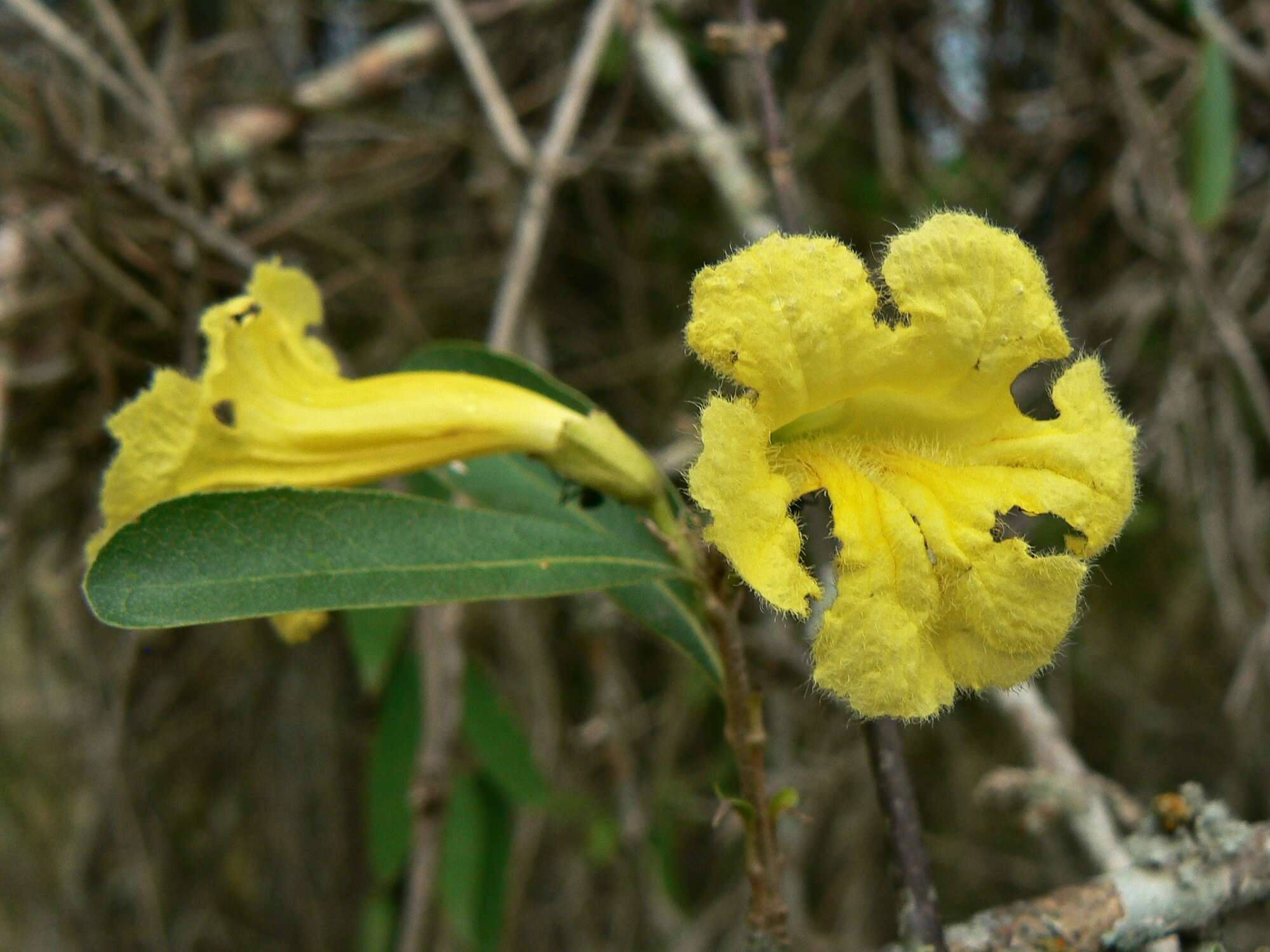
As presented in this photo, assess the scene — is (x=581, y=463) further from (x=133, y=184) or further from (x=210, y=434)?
(x=133, y=184)

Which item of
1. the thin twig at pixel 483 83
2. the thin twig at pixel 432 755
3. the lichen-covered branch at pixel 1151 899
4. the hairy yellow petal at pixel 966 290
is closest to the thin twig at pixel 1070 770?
the lichen-covered branch at pixel 1151 899

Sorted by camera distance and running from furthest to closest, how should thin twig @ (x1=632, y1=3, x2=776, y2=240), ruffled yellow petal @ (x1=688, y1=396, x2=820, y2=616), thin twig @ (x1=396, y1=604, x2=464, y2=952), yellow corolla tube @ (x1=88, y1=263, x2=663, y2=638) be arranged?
thin twig @ (x1=632, y1=3, x2=776, y2=240) → thin twig @ (x1=396, y1=604, x2=464, y2=952) → yellow corolla tube @ (x1=88, y1=263, x2=663, y2=638) → ruffled yellow petal @ (x1=688, y1=396, x2=820, y2=616)

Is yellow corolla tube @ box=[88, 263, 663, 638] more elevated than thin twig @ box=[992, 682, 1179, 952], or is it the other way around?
yellow corolla tube @ box=[88, 263, 663, 638]

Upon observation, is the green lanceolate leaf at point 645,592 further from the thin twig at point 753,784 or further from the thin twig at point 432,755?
the thin twig at point 432,755

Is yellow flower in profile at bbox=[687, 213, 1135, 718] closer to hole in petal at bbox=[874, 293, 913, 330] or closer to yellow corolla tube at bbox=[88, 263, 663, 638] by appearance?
hole in petal at bbox=[874, 293, 913, 330]

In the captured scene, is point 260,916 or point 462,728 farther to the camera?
point 260,916

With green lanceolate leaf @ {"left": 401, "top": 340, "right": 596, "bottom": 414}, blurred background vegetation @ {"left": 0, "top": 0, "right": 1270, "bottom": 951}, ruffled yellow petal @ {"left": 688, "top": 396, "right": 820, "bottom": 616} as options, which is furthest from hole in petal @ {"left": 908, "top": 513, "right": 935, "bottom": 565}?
blurred background vegetation @ {"left": 0, "top": 0, "right": 1270, "bottom": 951}

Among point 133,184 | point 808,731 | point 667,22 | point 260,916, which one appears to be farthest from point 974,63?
point 260,916
